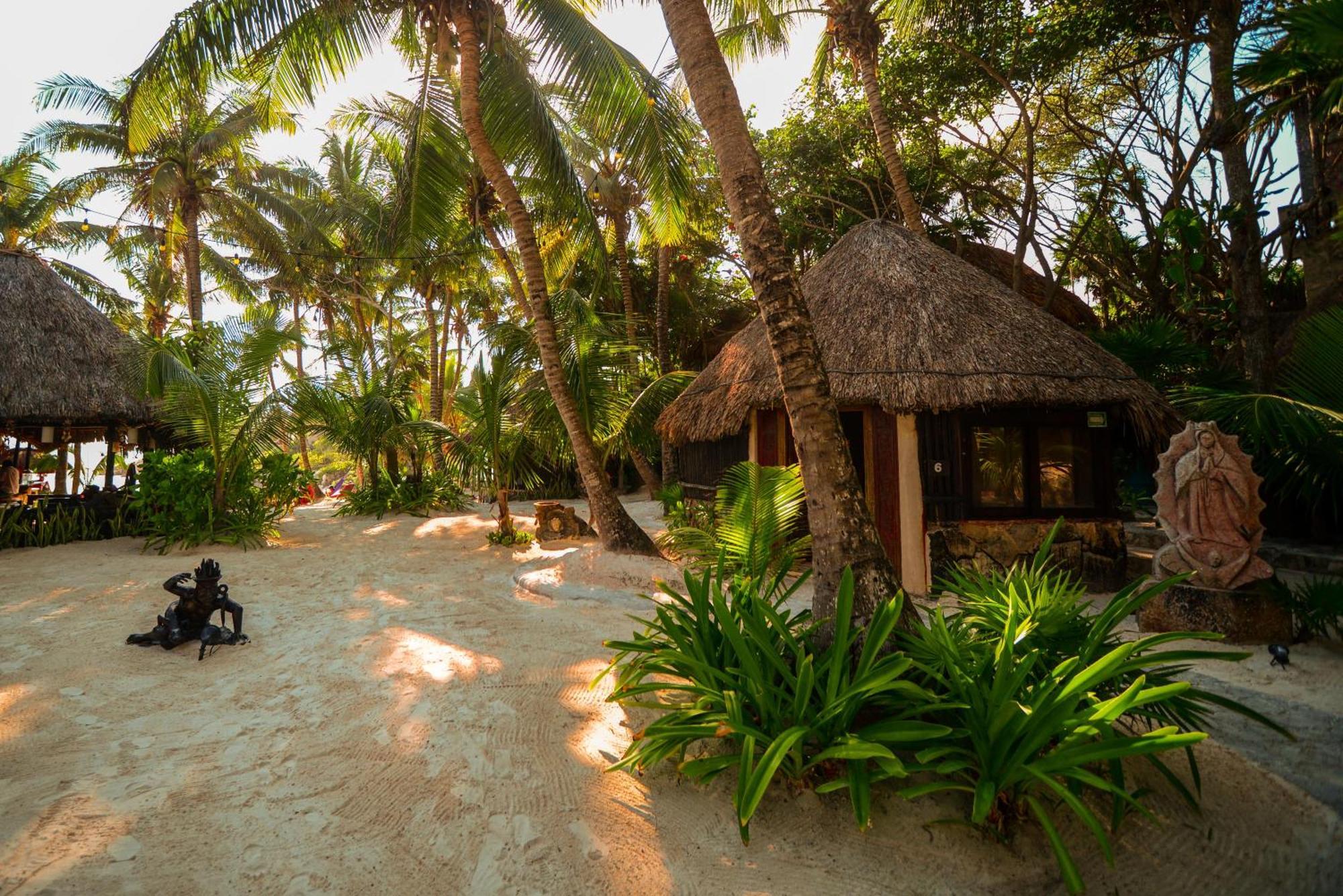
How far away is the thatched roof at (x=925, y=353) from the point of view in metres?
6.62

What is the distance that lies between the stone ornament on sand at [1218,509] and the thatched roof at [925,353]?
175 cm

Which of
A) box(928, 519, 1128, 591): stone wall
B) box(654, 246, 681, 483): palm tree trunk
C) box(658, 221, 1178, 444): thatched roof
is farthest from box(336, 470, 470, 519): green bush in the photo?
box(928, 519, 1128, 591): stone wall

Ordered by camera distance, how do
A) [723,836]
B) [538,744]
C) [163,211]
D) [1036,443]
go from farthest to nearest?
[163,211] < [1036,443] < [538,744] < [723,836]

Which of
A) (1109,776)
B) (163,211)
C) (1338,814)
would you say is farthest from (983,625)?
(163,211)

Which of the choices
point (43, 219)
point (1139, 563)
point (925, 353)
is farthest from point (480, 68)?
point (43, 219)

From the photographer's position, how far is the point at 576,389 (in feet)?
28.0

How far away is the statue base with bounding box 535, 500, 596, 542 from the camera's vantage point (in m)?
→ 9.84

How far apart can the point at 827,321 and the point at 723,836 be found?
633 centimetres

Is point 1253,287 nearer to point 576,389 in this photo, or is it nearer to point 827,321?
point 827,321

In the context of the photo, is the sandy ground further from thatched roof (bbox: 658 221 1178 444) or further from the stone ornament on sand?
thatched roof (bbox: 658 221 1178 444)

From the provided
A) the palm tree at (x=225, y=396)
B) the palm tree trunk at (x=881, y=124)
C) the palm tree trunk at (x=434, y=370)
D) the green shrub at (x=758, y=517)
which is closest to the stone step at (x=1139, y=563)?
the green shrub at (x=758, y=517)

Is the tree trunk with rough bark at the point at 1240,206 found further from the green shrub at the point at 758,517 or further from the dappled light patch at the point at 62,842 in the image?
the dappled light patch at the point at 62,842

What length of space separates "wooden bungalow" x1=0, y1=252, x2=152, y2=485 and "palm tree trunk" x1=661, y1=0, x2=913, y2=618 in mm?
11818

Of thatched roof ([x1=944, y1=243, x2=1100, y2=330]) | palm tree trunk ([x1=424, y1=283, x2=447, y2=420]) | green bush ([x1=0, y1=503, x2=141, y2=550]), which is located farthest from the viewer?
palm tree trunk ([x1=424, y1=283, x2=447, y2=420])
